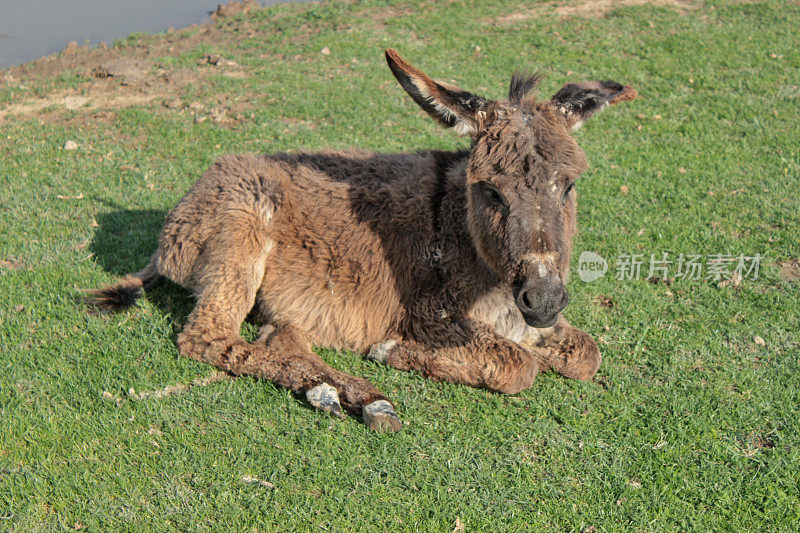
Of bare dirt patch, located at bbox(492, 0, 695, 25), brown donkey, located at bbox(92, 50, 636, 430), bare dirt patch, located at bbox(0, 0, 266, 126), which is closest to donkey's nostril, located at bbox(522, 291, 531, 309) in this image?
brown donkey, located at bbox(92, 50, 636, 430)

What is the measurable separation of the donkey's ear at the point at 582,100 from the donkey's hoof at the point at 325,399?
2.56 metres

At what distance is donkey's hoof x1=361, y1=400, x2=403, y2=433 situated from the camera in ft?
13.7

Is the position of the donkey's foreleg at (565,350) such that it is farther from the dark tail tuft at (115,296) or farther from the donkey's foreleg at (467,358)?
the dark tail tuft at (115,296)

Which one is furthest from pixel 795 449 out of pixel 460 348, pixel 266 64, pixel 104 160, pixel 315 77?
pixel 266 64

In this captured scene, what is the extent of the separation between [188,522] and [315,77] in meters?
8.43

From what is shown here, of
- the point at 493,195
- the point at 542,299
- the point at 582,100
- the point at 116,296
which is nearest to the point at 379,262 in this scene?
the point at 493,195

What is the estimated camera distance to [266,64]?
11000 millimetres

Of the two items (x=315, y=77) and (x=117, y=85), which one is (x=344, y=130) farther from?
(x=117, y=85)

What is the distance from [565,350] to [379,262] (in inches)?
63.5

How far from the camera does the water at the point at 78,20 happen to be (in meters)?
12.9

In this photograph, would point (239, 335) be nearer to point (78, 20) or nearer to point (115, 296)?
point (115, 296)

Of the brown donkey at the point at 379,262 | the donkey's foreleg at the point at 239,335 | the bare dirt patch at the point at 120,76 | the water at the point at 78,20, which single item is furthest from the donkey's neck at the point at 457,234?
the water at the point at 78,20

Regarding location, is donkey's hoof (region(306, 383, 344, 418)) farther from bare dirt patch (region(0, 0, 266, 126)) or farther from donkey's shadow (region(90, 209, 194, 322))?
bare dirt patch (region(0, 0, 266, 126))

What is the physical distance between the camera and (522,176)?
13.4ft
